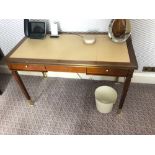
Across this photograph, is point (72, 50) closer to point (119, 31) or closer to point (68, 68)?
point (68, 68)

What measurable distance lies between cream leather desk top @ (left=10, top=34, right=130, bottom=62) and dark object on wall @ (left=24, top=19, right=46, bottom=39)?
2.4 inches

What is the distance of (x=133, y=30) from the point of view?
4.89ft

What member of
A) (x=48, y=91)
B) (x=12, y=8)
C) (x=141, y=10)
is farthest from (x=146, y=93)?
(x=12, y=8)

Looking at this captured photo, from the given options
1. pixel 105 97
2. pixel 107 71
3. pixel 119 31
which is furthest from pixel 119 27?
pixel 105 97

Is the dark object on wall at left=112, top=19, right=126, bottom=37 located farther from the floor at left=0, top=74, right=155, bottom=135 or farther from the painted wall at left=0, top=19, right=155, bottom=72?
the floor at left=0, top=74, right=155, bottom=135

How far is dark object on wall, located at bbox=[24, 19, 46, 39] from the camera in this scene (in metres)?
1.50

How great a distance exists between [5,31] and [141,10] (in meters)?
1.69

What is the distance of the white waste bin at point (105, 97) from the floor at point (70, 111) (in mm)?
87

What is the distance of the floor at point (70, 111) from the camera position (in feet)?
4.88

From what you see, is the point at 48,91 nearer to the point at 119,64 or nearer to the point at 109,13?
the point at 119,64

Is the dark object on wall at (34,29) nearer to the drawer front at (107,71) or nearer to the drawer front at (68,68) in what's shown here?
the drawer front at (68,68)

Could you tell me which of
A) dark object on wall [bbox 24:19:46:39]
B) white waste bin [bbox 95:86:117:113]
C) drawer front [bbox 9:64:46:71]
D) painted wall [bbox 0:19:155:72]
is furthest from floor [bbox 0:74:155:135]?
dark object on wall [bbox 24:19:46:39]

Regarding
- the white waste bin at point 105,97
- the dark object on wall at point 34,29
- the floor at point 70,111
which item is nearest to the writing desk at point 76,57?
the dark object on wall at point 34,29

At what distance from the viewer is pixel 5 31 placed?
1.71 meters
